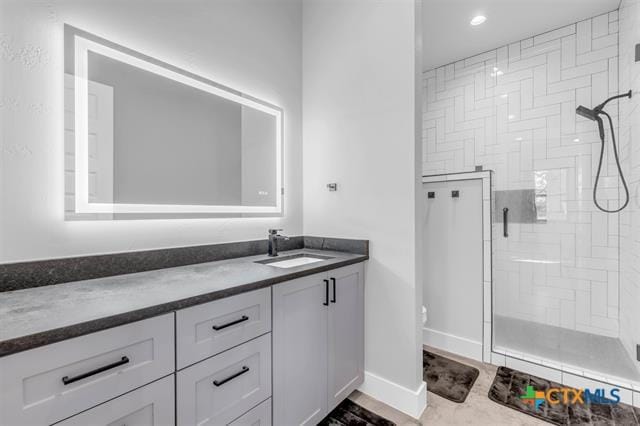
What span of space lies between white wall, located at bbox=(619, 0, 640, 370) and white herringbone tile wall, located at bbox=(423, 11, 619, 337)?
0.09m

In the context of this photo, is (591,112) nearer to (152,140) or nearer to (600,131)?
(600,131)

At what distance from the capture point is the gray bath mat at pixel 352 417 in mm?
1639

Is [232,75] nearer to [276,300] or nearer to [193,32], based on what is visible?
[193,32]

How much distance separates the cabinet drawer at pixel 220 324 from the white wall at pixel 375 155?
0.91 meters

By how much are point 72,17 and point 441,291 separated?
3090mm

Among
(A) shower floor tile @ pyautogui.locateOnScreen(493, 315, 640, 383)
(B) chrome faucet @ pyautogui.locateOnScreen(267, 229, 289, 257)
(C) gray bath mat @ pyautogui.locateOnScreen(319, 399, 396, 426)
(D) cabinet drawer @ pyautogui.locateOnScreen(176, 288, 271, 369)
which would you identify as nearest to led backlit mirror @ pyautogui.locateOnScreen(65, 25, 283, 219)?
(B) chrome faucet @ pyautogui.locateOnScreen(267, 229, 289, 257)

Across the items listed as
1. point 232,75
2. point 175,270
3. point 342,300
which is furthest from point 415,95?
point 175,270

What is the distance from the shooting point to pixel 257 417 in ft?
4.02

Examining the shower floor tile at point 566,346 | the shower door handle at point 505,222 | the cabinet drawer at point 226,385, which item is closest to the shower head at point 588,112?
the shower door handle at point 505,222

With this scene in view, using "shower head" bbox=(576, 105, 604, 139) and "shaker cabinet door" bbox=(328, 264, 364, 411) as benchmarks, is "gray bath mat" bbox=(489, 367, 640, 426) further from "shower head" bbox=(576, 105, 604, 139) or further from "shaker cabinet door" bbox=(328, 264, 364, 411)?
"shower head" bbox=(576, 105, 604, 139)

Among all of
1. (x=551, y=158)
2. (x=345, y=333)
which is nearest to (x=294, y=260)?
(x=345, y=333)

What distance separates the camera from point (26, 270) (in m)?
1.10

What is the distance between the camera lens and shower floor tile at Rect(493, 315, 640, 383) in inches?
77.8

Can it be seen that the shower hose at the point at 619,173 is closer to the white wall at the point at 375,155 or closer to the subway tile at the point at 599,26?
the subway tile at the point at 599,26
